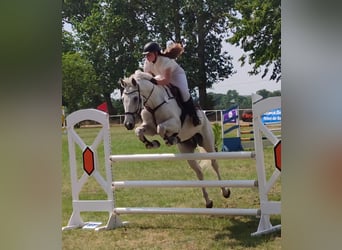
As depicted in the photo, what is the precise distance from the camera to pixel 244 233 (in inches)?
77.5

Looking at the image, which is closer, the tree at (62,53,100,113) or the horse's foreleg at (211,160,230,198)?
the tree at (62,53,100,113)

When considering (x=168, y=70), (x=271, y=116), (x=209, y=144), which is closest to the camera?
(x=271, y=116)

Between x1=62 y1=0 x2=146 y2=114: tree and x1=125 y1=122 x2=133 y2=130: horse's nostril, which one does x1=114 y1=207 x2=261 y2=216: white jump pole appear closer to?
x1=125 y1=122 x2=133 y2=130: horse's nostril

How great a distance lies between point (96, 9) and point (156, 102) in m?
0.54

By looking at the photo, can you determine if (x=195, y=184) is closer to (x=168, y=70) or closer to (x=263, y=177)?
(x=263, y=177)

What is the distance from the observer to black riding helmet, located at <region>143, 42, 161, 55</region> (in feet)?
6.83

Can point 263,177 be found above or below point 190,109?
below

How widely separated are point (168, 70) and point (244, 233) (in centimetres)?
90

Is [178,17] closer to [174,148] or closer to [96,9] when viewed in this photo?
[96,9]

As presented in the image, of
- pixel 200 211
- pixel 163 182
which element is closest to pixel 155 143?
pixel 163 182

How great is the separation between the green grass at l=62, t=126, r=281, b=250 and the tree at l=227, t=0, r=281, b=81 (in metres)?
0.61

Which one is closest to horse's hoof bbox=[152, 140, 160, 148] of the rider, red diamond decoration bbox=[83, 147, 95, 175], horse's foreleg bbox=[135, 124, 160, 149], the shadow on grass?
horse's foreleg bbox=[135, 124, 160, 149]
